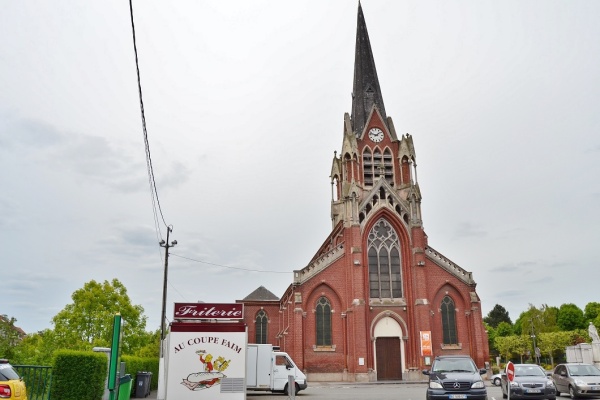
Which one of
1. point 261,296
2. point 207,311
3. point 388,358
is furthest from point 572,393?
point 261,296

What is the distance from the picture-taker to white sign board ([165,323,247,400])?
1662cm

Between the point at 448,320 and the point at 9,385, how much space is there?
1355 inches

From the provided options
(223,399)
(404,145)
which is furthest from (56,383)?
(404,145)

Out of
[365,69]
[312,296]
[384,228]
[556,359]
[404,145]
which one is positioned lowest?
[556,359]

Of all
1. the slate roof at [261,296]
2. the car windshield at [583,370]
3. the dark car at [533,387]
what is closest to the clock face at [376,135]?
the slate roof at [261,296]

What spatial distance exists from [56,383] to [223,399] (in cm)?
514

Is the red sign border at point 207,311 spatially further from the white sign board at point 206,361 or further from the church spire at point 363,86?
the church spire at point 363,86

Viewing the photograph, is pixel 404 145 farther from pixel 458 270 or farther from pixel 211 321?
pixel 211 321

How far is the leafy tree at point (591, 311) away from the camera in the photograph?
8626 centimetres

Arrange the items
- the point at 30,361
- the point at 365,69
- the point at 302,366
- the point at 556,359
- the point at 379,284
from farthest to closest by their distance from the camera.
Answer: the point at 556,359
the point at 365,69
the point at 379,284
the point at 302,366
the point at 30,361

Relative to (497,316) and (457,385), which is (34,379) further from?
(497,316)

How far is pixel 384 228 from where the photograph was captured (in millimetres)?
40562

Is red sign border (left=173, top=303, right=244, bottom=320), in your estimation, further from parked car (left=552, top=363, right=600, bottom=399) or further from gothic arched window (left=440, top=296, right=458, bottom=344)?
gothic arched window (left=440, top=296, right=458, bottom=344)

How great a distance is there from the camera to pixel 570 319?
3487 inches
